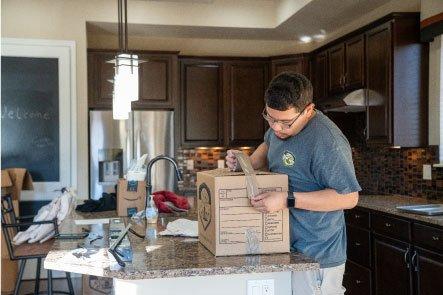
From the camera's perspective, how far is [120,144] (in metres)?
4.95

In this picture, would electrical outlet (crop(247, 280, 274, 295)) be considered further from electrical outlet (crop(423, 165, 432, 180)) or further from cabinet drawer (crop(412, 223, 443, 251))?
electrical outlet (crop(423, 165, 432, 180))

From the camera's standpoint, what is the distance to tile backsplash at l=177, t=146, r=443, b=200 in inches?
151

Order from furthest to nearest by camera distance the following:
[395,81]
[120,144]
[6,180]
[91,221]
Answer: [120,144] < [6,180] < [395,81] < [91,221]

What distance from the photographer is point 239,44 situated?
5.82m

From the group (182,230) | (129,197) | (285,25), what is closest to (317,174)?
(182,230)

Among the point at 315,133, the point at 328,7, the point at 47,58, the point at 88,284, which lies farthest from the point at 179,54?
the point at 315,133

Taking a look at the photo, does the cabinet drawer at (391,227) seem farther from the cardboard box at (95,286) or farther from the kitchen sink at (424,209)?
the cardboard box at (95,286)

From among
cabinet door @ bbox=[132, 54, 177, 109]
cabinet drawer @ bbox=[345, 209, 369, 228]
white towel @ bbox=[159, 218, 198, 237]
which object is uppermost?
cabinet door @ bbox=[132, 54, 177, 109]

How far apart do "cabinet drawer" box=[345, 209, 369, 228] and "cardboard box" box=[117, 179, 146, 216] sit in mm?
1787

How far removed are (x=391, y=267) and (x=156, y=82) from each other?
3.00 m

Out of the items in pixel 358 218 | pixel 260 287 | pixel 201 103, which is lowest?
pixel 358 218

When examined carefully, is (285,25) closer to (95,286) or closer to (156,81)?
(156,81)

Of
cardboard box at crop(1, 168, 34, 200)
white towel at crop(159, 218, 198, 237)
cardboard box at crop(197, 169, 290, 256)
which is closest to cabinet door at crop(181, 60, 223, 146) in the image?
cardboard box at crop(1, 168, 34, 200)

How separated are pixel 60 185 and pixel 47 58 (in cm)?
120
